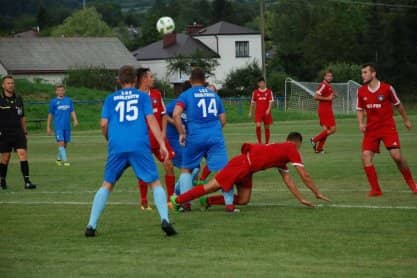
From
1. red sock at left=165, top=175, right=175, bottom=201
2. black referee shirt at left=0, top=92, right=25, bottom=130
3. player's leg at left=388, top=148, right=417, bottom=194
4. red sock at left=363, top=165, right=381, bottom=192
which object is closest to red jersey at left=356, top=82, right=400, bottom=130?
player's leg at left=388, top=148, right=417, bottom=194

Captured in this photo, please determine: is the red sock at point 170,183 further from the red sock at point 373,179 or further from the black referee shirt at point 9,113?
the black referee shirt at point 9,113

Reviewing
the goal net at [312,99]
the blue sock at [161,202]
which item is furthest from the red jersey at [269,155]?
the goal net at [312,99]

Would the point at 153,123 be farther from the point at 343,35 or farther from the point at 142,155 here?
the point at 343,35

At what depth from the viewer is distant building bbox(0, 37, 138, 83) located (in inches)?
3617

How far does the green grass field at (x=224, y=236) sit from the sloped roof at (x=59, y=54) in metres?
76.2

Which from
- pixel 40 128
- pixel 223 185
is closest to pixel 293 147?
pixel 223 185

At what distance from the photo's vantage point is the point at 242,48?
106m

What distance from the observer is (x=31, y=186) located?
18219mm

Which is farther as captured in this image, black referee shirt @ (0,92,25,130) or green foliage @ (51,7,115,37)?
green foliage @ (51,7,115,37)

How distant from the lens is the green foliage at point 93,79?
7588 centimetres

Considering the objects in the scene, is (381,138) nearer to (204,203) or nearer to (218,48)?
(204,203)

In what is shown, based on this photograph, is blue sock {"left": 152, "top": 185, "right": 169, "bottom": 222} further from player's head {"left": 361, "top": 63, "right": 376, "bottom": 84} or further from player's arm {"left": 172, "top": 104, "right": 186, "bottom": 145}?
player's head {"left": 361, "top": 63, "right": 376, "bottom": 84}

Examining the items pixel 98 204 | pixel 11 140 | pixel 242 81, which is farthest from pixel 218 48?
pixel 98 204

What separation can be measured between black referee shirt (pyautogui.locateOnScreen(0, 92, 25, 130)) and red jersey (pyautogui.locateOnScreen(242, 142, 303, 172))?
673 cm
